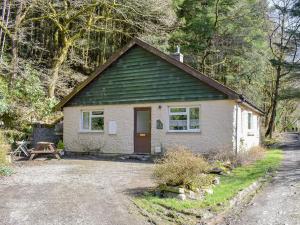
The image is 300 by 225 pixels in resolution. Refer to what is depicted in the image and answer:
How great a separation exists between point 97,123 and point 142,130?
9.26 feet

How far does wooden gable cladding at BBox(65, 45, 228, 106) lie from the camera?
16.7 metres

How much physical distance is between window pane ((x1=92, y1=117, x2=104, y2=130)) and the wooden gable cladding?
0.93 m

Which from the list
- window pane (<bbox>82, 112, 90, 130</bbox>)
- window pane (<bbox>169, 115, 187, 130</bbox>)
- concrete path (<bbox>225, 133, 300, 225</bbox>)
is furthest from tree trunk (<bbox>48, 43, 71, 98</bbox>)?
concrete path (<bbox>225, 133, 300, 225</bbox>)

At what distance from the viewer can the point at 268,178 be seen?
1209 centimetres

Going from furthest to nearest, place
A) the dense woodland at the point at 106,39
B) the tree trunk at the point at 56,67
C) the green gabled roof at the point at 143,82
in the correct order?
the tree trunk at the point at 56,67, the dense woodland at the point at 106,39, the green gabled roof at the point at 143,82

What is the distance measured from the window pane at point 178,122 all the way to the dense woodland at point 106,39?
26.4 feet

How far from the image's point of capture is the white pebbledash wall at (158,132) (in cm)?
1608

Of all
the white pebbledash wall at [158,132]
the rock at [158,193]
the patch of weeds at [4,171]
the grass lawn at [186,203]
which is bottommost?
the grass lawn at [186,203]

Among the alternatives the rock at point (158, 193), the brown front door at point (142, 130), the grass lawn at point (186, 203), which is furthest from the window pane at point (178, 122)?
the rock at point (158, 193)

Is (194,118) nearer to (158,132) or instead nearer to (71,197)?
(158,132)

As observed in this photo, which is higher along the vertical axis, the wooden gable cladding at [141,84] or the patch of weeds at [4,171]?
the wooden gable cladding at [141,84]

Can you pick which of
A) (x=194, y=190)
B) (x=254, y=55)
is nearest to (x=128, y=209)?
(x=194, y=190)

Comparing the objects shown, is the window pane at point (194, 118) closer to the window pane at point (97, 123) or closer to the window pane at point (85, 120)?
the window pane at point (97, 123)

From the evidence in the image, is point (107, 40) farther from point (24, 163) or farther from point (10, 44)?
point (24, 163)
